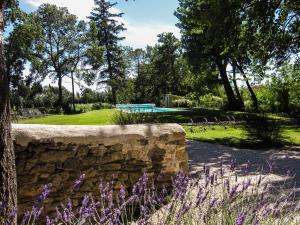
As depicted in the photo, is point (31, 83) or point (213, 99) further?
point (31, 83)

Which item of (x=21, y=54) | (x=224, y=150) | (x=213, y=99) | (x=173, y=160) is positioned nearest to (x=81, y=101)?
(x=21, y=54)

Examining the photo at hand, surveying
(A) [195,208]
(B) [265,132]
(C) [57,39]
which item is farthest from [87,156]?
(C) [57,39]

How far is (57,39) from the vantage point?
45.5 meters

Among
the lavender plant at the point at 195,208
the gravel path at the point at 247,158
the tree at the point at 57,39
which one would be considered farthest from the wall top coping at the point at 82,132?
the tree at the point at 57,39

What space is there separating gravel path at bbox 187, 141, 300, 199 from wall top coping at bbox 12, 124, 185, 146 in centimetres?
178

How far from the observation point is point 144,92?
51.0 m

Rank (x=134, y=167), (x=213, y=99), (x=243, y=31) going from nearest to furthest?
1. (x=134, y=167)
2. (x=243, y=31)
3. (x=213, y=99)

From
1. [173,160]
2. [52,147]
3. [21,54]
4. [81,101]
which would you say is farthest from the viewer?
[81,101]

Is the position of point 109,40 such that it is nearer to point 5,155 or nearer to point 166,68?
point 166,68

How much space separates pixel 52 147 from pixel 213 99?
28.0m

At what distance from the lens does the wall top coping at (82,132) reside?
4461 mm

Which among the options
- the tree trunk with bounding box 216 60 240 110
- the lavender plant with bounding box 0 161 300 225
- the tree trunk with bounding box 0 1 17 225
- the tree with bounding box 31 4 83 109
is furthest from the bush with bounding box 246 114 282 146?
the tree with bounding box 31 4 83 109

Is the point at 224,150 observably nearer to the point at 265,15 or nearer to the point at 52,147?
the point at 265,15

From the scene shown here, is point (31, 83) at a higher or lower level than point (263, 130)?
higher
